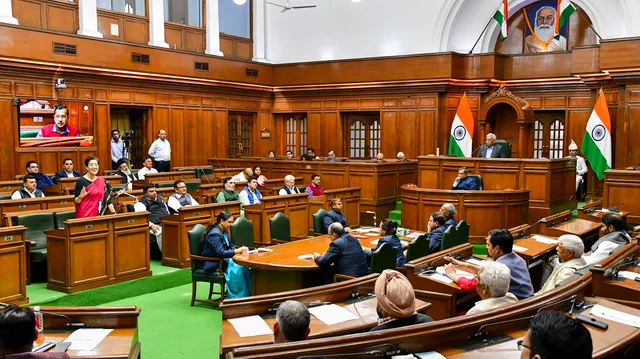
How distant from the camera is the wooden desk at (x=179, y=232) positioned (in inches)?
318

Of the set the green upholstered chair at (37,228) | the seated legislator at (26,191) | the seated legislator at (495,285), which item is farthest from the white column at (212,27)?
the seated legislator at (495,285)

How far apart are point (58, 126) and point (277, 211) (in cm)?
578

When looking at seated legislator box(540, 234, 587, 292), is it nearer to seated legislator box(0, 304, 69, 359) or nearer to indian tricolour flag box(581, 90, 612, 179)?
seated legislator box(0, 304, 69, 359)

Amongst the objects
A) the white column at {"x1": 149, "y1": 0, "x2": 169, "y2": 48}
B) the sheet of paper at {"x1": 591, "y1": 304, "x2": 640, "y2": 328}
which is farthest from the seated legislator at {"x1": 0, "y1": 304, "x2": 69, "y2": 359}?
the white column at {"x1": 149, "y1": 0, "x2": 169, "y2": 48}

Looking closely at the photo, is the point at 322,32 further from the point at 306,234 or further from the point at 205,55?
the point at 306,234

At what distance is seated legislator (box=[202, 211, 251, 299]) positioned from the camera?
6.30m

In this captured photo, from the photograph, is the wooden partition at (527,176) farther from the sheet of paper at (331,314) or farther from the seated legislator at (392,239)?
the sheet of paper at (331,314)

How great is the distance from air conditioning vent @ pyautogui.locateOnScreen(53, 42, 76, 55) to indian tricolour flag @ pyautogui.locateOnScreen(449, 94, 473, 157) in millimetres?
9117

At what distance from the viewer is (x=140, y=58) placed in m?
14.1

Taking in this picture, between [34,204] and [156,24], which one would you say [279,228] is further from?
[156,24]

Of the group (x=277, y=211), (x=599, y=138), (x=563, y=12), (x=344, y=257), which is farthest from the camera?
(x=563, y=12)

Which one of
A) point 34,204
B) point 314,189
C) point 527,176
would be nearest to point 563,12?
point 527,176

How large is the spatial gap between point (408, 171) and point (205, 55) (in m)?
6.38

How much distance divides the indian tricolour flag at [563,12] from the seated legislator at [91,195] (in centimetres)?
1163
